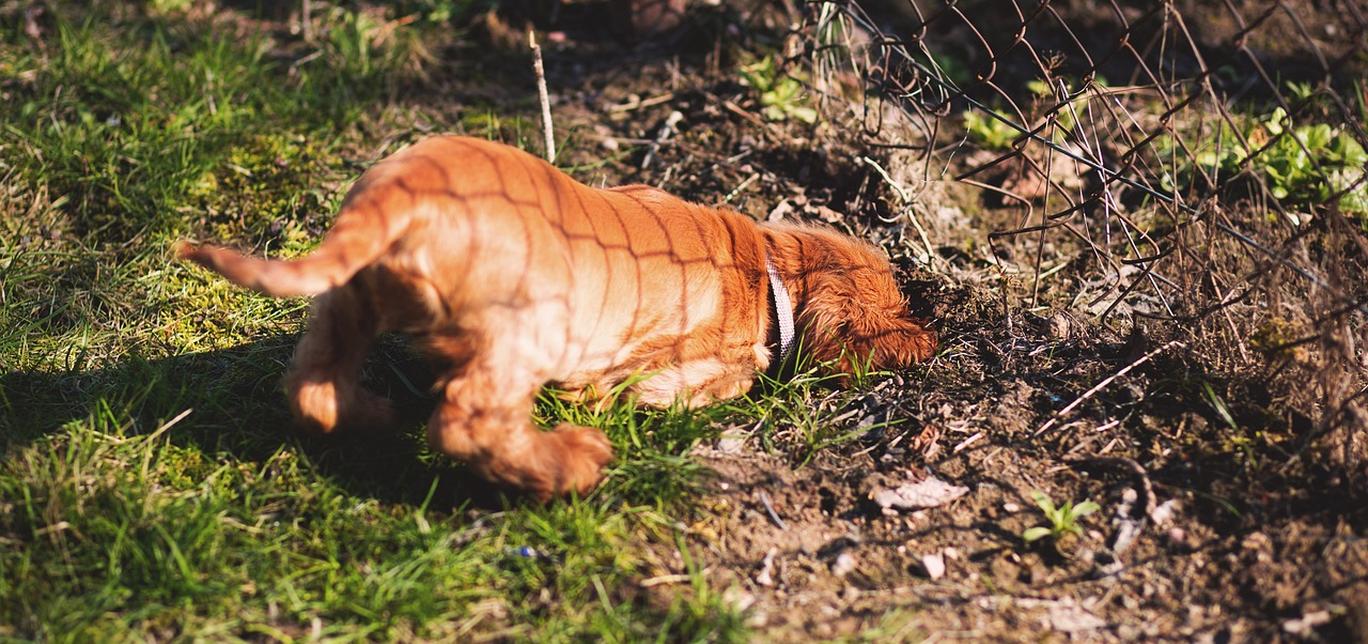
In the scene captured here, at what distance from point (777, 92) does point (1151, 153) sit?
1.72m

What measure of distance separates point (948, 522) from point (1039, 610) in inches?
14.3

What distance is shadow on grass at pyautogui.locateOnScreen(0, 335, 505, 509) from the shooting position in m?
2.93

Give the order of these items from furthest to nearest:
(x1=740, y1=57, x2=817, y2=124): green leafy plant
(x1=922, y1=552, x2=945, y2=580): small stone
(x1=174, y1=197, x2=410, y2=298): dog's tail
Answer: (x1=740, y1=57, x2=817, y2=124): green leafy plant
(x1=922, y1=552, x2=945, y2=580): small stone
(x1=174, y1=197, x2=410, y2=298): dog's tail

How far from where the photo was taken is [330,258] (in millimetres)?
2387

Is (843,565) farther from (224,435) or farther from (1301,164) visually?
(1301,164)

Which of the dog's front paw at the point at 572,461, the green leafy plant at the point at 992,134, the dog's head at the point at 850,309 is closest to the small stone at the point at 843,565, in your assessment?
the dog's front paw at the point at 572,461

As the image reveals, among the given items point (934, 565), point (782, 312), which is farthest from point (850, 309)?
point (934, 565)

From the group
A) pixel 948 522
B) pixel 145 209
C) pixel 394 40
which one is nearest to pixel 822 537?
pixel 948 522

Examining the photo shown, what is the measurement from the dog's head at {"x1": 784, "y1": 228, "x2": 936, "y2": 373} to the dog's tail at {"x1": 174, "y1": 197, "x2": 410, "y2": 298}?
1.53 m

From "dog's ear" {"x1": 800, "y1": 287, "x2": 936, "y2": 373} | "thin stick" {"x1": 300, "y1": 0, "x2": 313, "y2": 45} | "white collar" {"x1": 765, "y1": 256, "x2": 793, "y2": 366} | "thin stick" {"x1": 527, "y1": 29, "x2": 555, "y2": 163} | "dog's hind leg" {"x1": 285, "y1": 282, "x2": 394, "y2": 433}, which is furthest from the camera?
"thin stick" {"x1": 300, "y1": 0, "x2": 313, "y2": 45}

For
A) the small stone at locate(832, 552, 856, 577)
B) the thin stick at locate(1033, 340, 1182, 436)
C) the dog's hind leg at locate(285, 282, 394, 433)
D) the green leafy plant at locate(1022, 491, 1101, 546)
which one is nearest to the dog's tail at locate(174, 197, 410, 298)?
the dog's hind leg at locate(285, 282, 394, 433)

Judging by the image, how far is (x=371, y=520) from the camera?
9.10 feet

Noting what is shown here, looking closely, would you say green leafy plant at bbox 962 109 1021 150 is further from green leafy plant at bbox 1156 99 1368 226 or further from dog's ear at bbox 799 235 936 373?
dog's ear at bbox 799 235 936 373

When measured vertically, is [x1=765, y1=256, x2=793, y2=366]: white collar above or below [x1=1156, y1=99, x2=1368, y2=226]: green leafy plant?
below
